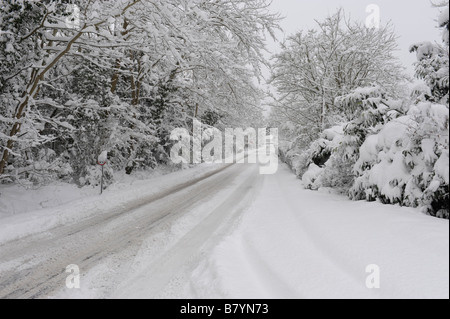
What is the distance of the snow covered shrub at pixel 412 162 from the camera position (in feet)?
11.4

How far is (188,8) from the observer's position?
636 cm

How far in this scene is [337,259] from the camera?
3.48 metres

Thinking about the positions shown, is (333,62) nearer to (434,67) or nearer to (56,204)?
(434,67)

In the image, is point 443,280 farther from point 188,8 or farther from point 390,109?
point 188,8

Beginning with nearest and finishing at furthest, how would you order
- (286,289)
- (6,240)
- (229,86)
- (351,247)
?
(286,289) < (351,247) < (6,240) < (229,86)

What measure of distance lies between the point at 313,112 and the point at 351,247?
11.9 metres

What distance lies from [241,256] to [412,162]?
3231mm

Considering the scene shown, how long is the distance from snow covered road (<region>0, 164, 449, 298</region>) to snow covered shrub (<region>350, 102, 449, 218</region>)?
1.10 feet

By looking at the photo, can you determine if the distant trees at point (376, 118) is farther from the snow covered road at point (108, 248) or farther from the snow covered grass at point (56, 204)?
the snow covered grass at point (56, 204)

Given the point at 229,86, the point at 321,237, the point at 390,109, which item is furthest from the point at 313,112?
the point at 321,237

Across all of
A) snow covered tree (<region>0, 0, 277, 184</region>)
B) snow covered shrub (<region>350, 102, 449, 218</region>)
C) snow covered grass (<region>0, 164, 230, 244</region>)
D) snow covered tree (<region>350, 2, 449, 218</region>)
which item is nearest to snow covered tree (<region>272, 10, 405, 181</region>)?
snow covered tree (<region>0, 0, 277, 184</region>)

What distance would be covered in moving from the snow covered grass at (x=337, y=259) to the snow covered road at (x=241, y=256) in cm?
1

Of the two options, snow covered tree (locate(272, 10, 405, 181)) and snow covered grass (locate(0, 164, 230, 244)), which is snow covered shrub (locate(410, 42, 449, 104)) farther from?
snow covered grass (locate(0, 164, 230, 244))

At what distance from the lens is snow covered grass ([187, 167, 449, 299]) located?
2.71m
